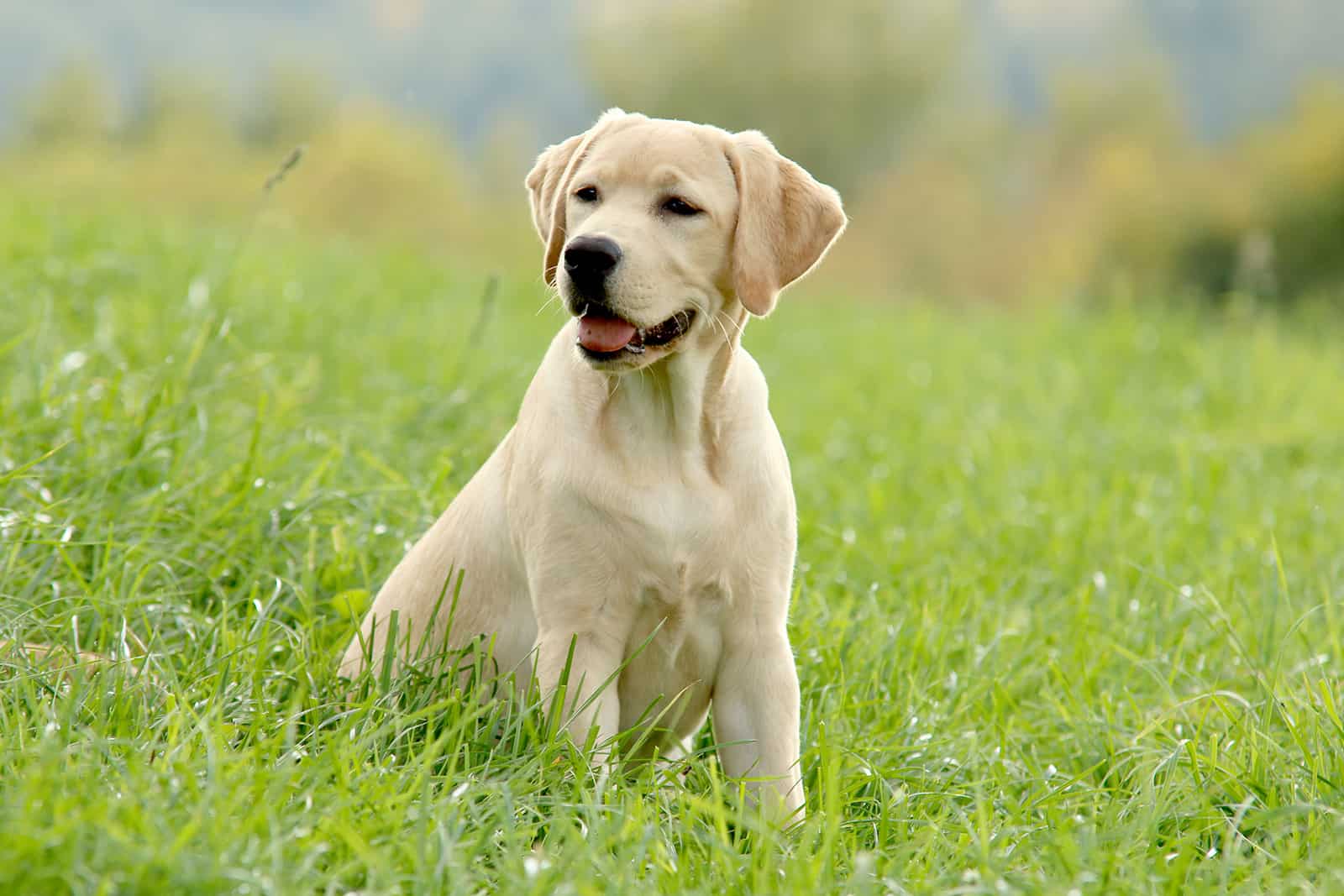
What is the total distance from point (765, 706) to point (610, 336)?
2.75 feet

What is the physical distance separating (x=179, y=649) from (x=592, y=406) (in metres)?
1.09

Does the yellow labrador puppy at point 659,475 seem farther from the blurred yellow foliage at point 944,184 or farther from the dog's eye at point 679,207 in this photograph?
the blurred yellow foliage at point 944,184

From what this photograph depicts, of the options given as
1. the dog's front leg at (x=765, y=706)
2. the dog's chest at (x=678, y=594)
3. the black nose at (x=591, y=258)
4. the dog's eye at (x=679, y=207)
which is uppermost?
the dog's eye at (x=679, y=207)

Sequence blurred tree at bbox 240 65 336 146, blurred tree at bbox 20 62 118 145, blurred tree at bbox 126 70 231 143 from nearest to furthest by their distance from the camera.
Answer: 1. blurred tree at bbox 126 70 231 143
2. blurred tree at bbox 20 62 118 145
3. blurred tree at bbox 240 65 336 146

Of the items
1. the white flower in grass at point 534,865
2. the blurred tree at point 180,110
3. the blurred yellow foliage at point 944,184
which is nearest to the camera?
the white flower in grass at point 534,865

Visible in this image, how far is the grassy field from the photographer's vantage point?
2148 millimetres

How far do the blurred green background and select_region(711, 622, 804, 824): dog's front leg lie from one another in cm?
656

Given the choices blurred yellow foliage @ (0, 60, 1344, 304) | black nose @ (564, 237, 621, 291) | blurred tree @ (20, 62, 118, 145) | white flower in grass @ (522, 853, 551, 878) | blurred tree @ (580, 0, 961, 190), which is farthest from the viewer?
blurred tree @ (20, 62, 118, 145)

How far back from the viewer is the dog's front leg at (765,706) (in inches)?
106

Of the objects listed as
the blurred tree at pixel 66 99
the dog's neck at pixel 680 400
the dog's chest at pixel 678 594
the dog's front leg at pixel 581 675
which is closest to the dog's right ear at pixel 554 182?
the dog's neck at pixel 680 400

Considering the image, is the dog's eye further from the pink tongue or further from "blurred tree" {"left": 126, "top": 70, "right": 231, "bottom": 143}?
"blurred tree" {"left": 126, "top": 70, "right": 231, "bottom": 143}

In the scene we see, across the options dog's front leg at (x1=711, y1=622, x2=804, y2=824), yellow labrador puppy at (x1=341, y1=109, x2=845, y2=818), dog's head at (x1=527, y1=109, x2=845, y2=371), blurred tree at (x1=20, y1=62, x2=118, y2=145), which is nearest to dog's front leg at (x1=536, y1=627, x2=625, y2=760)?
yellow labrador puppy at (x1=341, y1=109, x2=845, y2=818)

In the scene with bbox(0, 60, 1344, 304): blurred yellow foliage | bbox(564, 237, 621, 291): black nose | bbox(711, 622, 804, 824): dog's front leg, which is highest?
bbox(564, 237, 621, 291): black nose

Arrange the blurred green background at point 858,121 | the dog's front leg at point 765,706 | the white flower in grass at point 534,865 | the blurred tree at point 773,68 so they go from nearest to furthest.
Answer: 1. the white flower in grass at point 534,865
2. the dog's front leg at point 765,706
3. the blurred green background at point 858,121
4. the blurred tree at point 773,68
